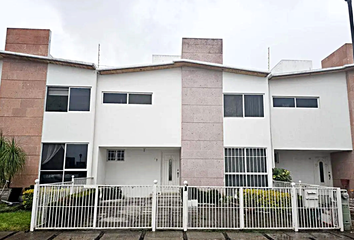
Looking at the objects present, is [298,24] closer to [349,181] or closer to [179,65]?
[179,65]

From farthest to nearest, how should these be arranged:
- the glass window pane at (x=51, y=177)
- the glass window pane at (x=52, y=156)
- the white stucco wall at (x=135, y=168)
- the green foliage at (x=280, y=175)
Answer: the white stucco wall at (x=135, y=168), the green foliage at (x=280, y=175), the glass window pane at (x=52, y=156), the glass window pane at (x=51, y=177)

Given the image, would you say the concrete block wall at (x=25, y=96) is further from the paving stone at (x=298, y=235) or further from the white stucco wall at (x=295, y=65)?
the white stucco wall at (x=295, y=65)

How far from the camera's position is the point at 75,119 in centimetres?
1067

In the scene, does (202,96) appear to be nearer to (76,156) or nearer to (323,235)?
(76,156)

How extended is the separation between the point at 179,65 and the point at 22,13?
7.76 metres

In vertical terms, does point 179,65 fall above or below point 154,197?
above

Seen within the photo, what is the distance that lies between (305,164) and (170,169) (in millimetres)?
6589

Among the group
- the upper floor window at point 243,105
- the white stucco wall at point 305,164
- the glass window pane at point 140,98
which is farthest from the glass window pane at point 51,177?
the white stucco wall at point 305,164

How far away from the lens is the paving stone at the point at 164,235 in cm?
598

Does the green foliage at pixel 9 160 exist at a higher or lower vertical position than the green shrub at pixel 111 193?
higher

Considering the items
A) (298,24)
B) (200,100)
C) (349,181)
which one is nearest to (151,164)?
(200,100)

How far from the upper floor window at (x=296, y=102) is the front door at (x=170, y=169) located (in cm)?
515

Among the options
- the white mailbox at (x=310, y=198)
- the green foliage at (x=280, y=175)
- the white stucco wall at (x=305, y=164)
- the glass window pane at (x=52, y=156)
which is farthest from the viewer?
the white stucco wall at (x=305, y=164)

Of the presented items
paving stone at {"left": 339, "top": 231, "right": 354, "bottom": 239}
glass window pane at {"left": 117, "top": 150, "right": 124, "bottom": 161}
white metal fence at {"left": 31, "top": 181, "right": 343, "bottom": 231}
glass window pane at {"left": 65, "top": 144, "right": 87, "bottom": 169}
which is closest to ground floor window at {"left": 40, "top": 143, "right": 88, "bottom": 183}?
glass window pane at {"left": 65, "top": 144, "right": 87, "bottom": 169}
